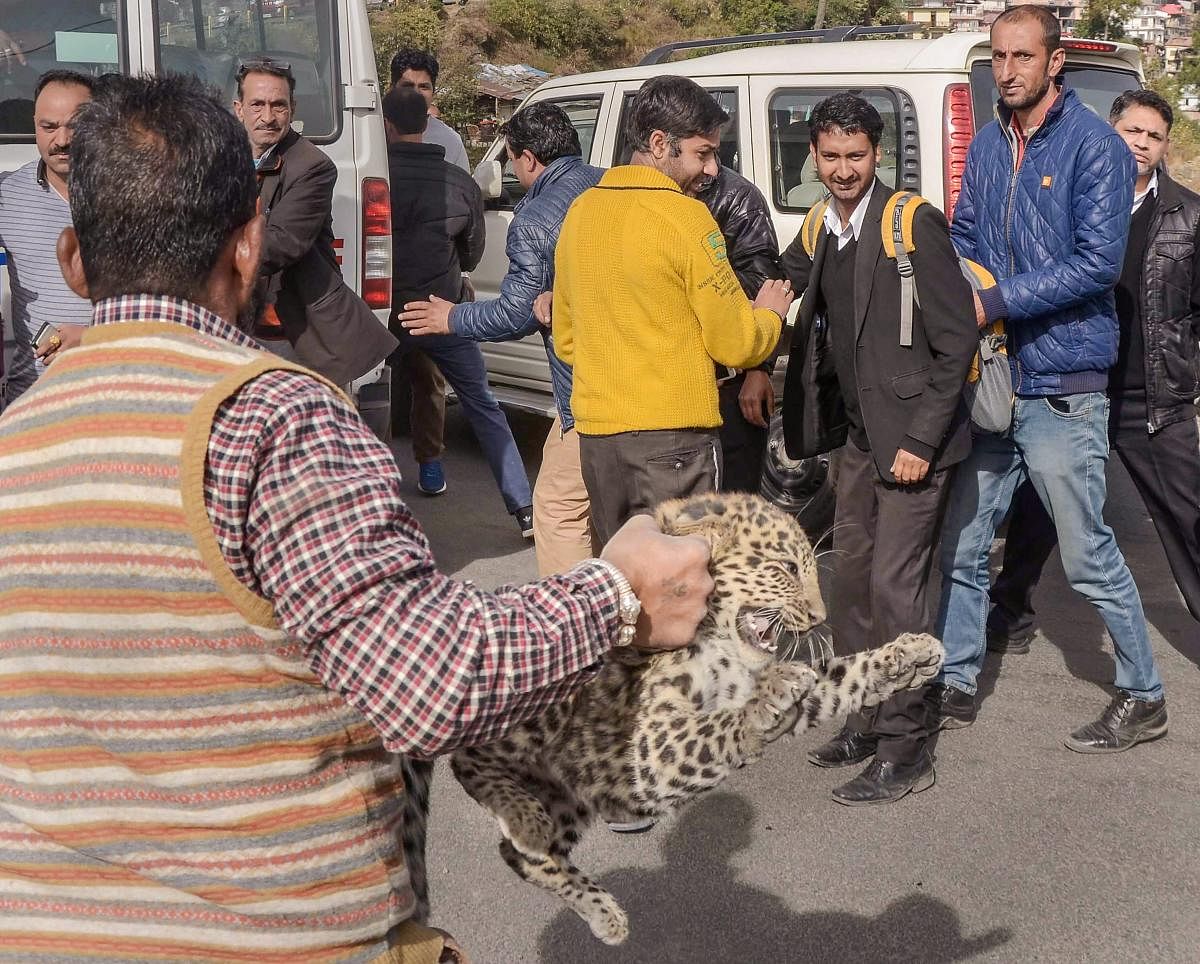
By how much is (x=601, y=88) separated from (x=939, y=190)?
2414 mm

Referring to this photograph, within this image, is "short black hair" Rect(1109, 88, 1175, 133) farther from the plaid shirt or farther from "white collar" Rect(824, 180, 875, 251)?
the plaid shirt

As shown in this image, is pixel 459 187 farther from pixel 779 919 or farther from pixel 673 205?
pixel 779 919

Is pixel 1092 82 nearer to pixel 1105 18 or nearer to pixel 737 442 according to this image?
pixel 737 442

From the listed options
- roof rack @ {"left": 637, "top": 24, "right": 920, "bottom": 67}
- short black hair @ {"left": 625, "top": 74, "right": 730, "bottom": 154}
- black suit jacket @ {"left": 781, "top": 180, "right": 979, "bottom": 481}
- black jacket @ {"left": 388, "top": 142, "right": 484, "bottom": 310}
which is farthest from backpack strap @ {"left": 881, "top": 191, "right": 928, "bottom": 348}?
roof rack @ {"left": 637, "top": 24, "right": 920, "bottom": 67}

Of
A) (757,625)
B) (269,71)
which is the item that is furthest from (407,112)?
(757,625)

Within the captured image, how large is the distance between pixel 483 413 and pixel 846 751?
130 inches

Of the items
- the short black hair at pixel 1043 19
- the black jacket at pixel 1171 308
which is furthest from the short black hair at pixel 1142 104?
the short black hair at pixel 1043 19

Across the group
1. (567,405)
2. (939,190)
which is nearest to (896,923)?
(567,405)

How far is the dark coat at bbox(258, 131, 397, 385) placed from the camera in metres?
5.73

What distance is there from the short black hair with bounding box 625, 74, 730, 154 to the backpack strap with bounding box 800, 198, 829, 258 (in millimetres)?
631

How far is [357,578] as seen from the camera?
5.25 ft

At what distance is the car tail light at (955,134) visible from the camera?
6.77m

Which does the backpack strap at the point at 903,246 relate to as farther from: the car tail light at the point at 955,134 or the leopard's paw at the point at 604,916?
the car tail light at the point at 955,134

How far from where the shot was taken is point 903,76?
22.9 feet
